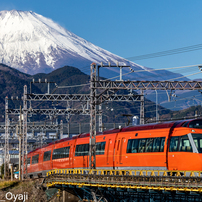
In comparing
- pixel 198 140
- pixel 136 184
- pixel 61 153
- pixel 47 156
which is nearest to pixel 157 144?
pixel 198 140

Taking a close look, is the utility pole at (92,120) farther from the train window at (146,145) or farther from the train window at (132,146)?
the train window at (146,145)

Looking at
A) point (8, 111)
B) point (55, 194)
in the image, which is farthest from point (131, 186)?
point (8, 111)

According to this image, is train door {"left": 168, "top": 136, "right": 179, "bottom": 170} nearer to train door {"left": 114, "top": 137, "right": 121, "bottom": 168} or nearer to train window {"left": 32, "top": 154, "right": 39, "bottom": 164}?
train door {"left": 114, "top": 137, "right": 121, "bottom": 168}

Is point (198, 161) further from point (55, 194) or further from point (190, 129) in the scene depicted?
point (55, 194)

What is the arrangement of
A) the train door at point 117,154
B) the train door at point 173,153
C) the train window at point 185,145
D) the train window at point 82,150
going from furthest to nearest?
the train window at point 82,150 → the train door at point 117,154 → the train door at point 173,153 → the train window at point 185,145

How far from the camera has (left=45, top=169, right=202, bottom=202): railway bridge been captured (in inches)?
975

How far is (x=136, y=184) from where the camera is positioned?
27.2 m

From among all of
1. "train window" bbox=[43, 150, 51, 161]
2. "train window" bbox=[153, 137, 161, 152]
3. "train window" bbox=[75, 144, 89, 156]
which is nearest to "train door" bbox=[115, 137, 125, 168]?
"train window" bbox=[153, 137, 161, 152]

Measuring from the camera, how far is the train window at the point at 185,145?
27303mm

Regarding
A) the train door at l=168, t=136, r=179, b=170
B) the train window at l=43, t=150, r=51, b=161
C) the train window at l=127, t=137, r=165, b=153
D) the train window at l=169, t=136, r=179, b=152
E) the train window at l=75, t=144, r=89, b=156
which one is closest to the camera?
the train door at l=168, t=136, r=179, b=170

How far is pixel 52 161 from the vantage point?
166 ft

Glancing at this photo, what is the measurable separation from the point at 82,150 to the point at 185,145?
613 inches

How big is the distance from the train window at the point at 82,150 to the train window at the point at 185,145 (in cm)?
1390

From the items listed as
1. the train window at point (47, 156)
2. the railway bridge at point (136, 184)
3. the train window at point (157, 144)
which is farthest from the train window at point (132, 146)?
the train window at point (47, 156)
